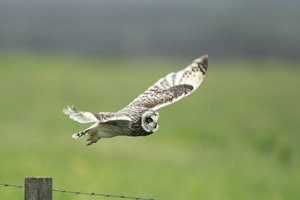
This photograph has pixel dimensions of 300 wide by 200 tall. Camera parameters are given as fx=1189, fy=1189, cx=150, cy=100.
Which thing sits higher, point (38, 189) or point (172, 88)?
point (172, 88)

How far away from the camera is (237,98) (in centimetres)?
3350

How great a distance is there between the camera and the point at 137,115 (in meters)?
9.66

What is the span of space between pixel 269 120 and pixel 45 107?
16.9 feet

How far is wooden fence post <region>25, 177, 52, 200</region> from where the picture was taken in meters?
7.65

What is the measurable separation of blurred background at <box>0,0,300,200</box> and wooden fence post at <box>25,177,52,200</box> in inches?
179

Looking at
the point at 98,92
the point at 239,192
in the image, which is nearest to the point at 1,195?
the point at 239,192

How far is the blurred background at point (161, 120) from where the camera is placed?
1545 centimetres

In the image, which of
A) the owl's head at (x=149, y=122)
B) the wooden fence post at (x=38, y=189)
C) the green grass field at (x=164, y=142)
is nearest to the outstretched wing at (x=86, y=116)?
the owl's head at (x=149, y=122)

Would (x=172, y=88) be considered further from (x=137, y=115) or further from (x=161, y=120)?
(x=161, y=120)

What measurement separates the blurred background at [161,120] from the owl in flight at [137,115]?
71.5 inches

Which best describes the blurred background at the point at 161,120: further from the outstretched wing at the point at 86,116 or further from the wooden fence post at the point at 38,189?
the wooden fence post at the point at 38,189

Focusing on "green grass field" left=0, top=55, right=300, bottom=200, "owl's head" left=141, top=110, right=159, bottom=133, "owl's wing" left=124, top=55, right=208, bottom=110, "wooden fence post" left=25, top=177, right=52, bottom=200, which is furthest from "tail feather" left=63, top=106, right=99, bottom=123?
"green grass field" left=0, top=55, right=300, bottom=200

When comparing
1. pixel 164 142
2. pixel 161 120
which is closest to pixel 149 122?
pixel 164 142

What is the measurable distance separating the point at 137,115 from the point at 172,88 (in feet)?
5.28
